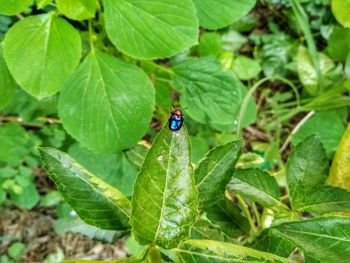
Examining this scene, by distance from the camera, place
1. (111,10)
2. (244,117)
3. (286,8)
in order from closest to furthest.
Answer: (111,10) < (244,117) < (286,8)

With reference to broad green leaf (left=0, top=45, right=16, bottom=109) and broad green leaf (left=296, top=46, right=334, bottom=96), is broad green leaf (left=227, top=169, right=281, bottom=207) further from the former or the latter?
broad green leaf (left=296, top=46, right=334, bottom=96)

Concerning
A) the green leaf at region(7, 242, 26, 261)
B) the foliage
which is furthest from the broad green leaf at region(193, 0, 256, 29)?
the green leaf at region(7, 242, 26, 261)

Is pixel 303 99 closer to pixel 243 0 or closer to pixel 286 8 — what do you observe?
pixel 286 8

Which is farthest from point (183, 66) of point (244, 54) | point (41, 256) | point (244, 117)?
point (41, 256)

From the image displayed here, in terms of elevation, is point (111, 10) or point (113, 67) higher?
point (111, 10)

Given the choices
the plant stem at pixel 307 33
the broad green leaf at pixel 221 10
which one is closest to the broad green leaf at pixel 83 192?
the broad green leaf at pixel 221 10

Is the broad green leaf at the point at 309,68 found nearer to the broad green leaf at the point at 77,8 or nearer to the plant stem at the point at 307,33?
the plant stem at the point at 307,33
